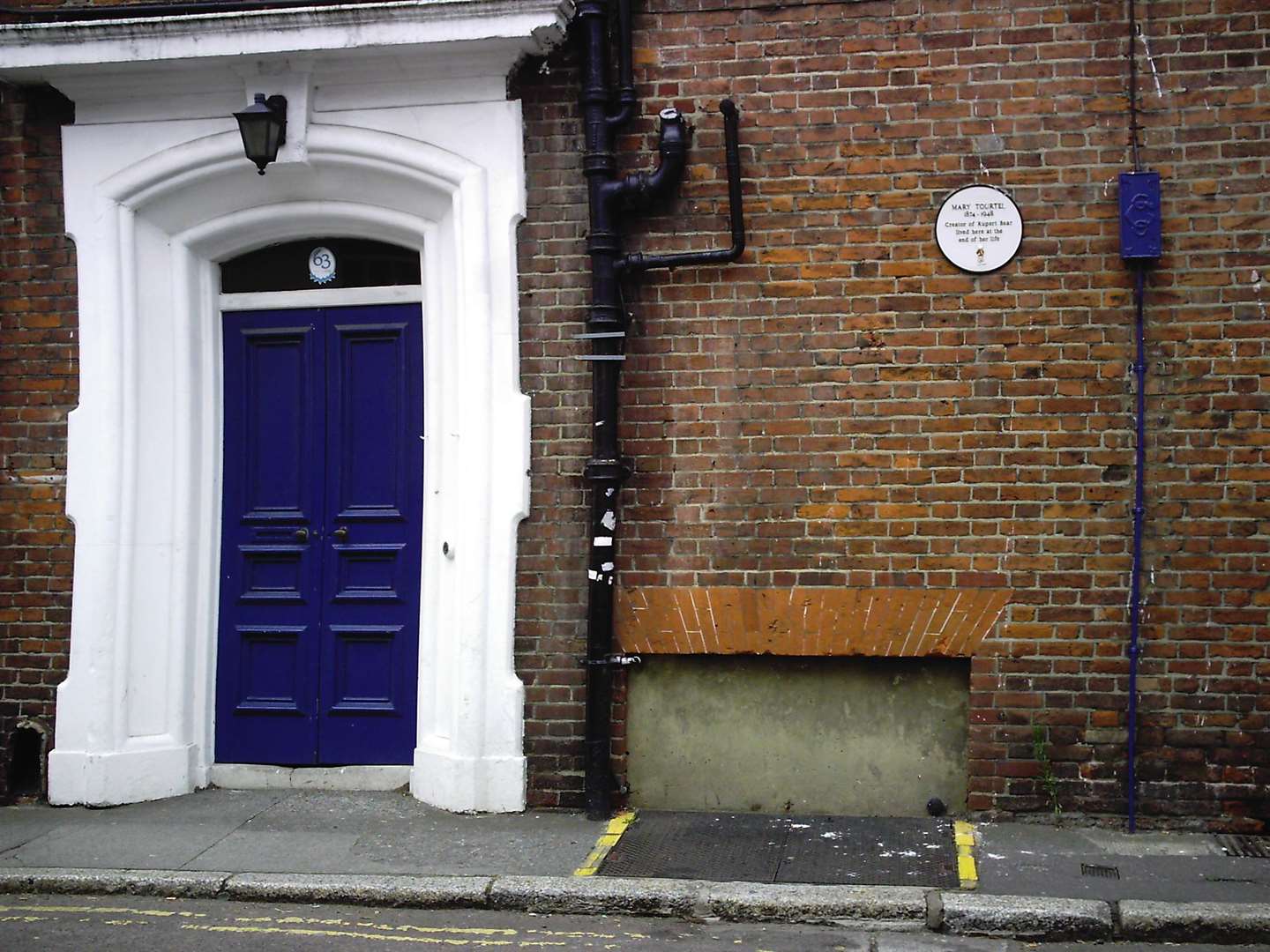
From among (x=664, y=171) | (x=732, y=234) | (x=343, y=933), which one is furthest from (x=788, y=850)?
(x=664, y=171)

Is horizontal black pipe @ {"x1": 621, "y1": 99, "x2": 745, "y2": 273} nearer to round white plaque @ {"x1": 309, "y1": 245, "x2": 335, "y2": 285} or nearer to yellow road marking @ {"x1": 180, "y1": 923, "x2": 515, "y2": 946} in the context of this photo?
round white plaque @ {"x1": 309, "y1": 245, "x2": 335, "y2": 285}

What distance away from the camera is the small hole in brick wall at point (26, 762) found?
24.9ft

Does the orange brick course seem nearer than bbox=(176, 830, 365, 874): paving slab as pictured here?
No

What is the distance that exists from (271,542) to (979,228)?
14.8 feet

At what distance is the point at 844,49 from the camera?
7043 mm

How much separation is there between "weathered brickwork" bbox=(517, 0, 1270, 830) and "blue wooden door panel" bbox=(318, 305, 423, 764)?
2.92 ft

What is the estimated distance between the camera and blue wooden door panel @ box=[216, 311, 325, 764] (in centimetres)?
783

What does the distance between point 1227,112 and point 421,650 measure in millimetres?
5261

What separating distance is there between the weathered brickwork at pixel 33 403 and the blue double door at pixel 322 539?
3.07ft

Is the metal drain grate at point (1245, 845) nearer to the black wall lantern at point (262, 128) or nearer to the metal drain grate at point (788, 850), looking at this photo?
the metal drain grate at point (788, 850)

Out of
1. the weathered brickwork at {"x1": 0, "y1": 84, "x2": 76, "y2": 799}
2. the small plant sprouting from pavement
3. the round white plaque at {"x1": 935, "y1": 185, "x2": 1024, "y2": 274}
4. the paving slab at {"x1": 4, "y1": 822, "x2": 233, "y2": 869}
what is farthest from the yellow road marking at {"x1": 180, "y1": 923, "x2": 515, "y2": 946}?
the round white plaque at {"x1": 935, "y1": 185, "x2": 1024, "y2": 274}

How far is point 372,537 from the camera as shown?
7.78 meters

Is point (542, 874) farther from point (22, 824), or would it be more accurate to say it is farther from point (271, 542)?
point (22, 824)

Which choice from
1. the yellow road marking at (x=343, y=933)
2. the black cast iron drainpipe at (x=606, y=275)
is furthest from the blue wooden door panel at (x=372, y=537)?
the yellow road marking at (x=343, y=933)
